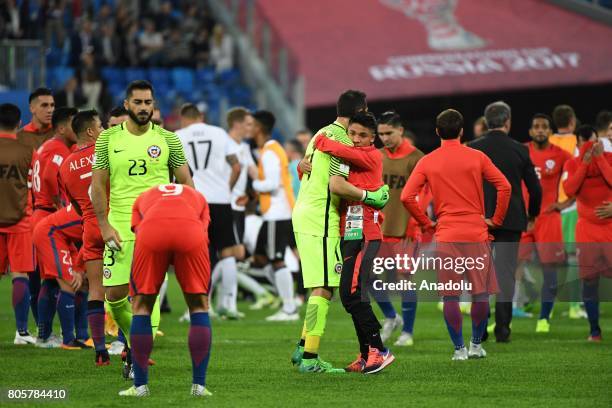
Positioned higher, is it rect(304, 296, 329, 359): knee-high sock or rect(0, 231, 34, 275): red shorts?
rect(0, 231, 34, 275): red shorts

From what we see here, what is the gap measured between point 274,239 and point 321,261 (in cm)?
608

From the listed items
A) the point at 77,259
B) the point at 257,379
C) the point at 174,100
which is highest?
the point at 174,100

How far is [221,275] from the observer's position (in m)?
15.2

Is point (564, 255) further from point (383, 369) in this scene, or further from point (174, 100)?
point (174, 100)

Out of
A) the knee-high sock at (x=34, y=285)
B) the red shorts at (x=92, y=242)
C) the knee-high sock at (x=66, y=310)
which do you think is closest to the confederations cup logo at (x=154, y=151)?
the red shorts at (x=92, y=242)

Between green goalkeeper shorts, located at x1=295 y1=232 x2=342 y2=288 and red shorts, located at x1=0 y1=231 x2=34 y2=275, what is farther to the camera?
red shorts, located at x1=0 y1=231 x2=34 y2=275

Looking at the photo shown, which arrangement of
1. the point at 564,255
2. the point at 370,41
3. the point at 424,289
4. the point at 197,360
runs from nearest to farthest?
the point at 197,360 < the point at 424,289 < the point at 564,255 < the point at 370,41

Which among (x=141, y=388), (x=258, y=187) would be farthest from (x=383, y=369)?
(x=258, y=187)

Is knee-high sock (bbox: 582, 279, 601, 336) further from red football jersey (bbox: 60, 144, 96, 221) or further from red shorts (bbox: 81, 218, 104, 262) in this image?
red football jersey (bbox: 60, 144, 96, 221)

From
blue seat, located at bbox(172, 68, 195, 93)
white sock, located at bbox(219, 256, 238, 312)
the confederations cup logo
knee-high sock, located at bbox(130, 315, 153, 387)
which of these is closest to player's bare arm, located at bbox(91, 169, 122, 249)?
the confederations cup logo

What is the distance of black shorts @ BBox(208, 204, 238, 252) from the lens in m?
14.1

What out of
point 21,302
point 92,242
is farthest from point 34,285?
point 92,242

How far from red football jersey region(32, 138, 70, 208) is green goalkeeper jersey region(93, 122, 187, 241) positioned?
2417 millimetres

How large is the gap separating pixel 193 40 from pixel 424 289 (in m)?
16.9
